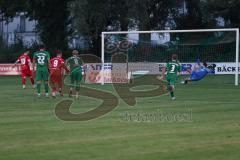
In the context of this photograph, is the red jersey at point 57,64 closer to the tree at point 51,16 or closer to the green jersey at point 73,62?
the green jersey at point 73,62

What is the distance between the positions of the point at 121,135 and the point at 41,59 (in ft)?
39.3

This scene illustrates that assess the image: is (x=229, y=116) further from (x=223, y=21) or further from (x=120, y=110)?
(x=223, y=21)

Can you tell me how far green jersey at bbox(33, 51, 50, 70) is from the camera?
2455 cm

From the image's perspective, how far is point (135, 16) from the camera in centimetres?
5141

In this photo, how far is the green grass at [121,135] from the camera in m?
10.8

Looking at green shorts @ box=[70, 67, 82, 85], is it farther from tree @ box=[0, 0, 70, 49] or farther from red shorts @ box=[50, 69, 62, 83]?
tree @ box=[0, 0, 70, 49]

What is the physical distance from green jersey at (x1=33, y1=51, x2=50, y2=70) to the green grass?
472 centimetres

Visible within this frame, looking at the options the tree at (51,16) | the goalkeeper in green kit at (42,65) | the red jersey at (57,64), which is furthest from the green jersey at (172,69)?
the tree at (51,16)

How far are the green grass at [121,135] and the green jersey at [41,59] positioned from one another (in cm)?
472

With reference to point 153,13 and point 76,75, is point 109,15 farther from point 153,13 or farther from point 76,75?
point 76,75

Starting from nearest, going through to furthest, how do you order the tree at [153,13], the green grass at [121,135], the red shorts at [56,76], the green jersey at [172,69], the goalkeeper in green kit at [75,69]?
the green grass at [121,135] → the green jersey at [172,69] → the goalkeeper in green kit at [75,69] → the red shorts at [56,76] → the tree at [153,13]

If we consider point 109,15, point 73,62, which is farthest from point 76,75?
point 109,15

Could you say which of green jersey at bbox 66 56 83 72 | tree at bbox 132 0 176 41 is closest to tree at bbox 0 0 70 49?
tree at bbox 132 0 176 41

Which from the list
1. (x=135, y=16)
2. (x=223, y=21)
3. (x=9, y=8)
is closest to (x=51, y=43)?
(x=9, y=8)
